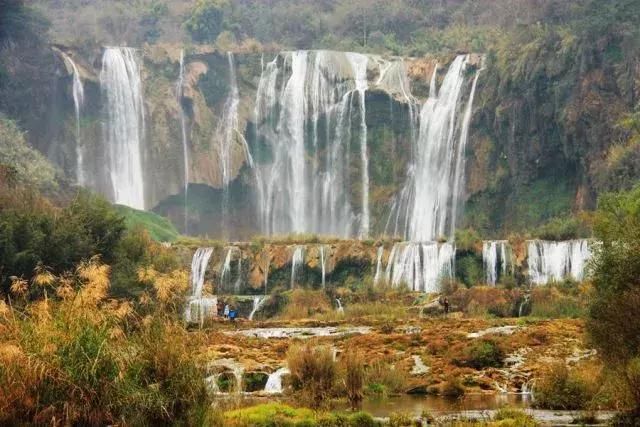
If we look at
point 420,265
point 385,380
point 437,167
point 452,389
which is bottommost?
point 452,389

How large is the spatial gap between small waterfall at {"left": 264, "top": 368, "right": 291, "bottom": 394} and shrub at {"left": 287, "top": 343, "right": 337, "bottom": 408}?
4588 mm

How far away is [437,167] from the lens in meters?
74.6

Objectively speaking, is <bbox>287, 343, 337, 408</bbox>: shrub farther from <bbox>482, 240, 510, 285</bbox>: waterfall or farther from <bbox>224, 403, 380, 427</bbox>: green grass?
<bbox>482, 240, 510, 285</bbox>: waterfall

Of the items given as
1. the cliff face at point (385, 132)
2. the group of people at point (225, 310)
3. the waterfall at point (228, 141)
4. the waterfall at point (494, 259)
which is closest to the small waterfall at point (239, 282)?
the group of people at point (225, 310)

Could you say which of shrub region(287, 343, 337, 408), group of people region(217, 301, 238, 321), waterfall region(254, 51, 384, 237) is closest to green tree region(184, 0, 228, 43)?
waterfall region(254, 51, 384, 237)

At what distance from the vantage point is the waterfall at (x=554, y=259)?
53.8 metres

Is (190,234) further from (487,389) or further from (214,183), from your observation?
(487,389)

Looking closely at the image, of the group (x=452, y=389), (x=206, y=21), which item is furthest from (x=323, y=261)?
(x=206, y=21)

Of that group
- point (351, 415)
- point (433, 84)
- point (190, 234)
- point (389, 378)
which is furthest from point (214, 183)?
point (351, 415)

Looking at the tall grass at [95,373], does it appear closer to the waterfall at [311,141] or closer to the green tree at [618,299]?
the green tree at [618,299]

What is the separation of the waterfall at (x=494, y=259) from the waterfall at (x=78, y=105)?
3678 cm

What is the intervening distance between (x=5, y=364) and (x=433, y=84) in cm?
6320

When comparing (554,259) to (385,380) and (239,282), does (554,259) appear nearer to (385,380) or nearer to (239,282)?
(239,282)

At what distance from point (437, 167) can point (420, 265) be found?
60.0ft
